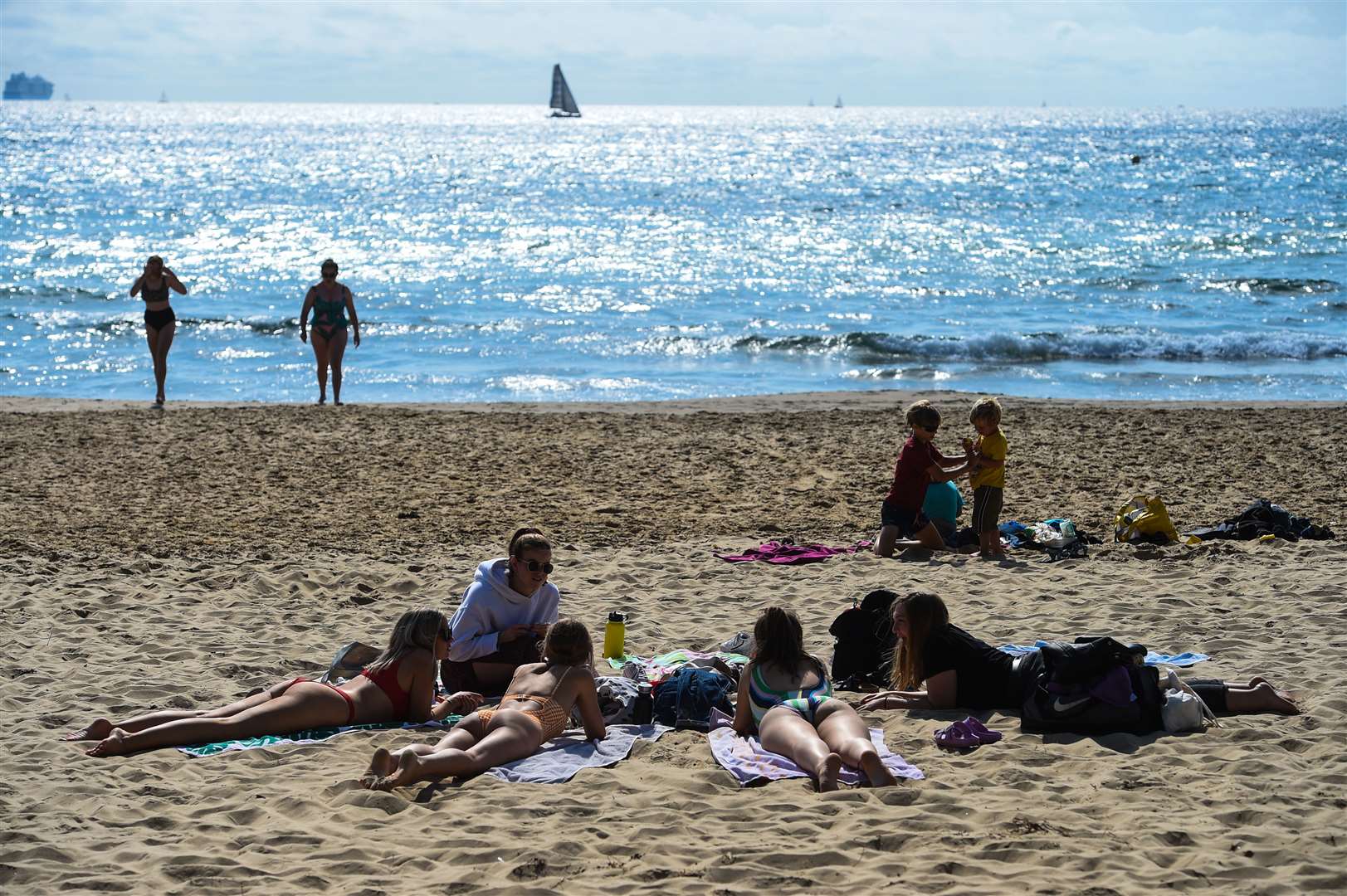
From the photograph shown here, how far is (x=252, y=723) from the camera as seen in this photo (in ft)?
17.9

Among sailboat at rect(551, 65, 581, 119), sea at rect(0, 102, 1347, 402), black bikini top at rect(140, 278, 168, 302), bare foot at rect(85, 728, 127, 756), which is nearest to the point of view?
bare foot at rect(85, 728, 127, 756)

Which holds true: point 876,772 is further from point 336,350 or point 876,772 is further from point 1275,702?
point 336,350

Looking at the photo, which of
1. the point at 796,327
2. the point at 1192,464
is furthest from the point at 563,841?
the point at 796,327

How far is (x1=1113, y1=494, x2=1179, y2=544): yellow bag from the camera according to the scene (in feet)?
27.6

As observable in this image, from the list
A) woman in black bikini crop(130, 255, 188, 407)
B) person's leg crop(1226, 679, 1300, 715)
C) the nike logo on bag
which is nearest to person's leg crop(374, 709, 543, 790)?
the nike logo on bag

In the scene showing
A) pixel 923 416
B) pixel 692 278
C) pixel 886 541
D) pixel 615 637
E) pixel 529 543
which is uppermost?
pixel 692 278

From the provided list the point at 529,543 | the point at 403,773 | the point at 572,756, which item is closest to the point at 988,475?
the point at 529,543

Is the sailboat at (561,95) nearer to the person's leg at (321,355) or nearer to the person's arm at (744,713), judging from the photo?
the person's leg at (321,355)

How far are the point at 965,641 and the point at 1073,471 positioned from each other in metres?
5.25

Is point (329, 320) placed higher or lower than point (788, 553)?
higher

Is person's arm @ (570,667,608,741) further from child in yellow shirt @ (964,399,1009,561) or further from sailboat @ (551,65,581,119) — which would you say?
sailboat @ (551,65,581,119)

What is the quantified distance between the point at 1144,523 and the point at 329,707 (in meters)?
5.45

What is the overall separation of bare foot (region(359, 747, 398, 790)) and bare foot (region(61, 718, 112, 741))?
125cm

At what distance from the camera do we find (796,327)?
72.1 feet
